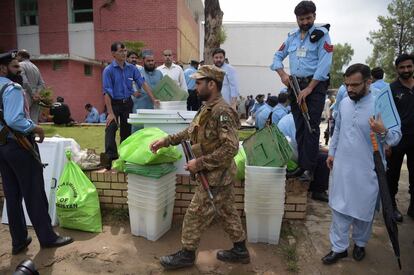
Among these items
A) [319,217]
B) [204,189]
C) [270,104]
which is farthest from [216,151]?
[270,104]

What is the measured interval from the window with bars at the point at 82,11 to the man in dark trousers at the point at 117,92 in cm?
1333

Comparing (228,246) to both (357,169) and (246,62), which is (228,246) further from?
(246,62)

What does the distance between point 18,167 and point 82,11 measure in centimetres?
1540

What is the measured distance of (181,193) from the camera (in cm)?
373

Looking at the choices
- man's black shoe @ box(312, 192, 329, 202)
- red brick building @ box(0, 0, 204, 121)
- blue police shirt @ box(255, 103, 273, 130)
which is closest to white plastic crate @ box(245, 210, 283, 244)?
man's black shoe @ box(312, 192, 329, 202)

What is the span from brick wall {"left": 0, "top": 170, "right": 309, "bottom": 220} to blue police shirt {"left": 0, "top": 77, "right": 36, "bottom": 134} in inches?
48.0

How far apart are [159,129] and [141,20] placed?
13.3 metres

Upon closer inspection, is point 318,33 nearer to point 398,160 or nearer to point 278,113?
point 398,160

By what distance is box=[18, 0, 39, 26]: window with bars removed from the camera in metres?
16.7

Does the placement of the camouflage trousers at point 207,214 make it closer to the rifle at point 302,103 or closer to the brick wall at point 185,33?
the rifle at point 302,103

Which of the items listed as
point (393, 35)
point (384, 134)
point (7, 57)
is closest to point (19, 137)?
point (7, 57)

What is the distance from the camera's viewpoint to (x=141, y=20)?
15469mm

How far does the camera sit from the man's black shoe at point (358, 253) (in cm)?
293

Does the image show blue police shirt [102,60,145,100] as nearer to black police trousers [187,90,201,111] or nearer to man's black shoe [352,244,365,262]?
black police trousers [187,90,201,111]
